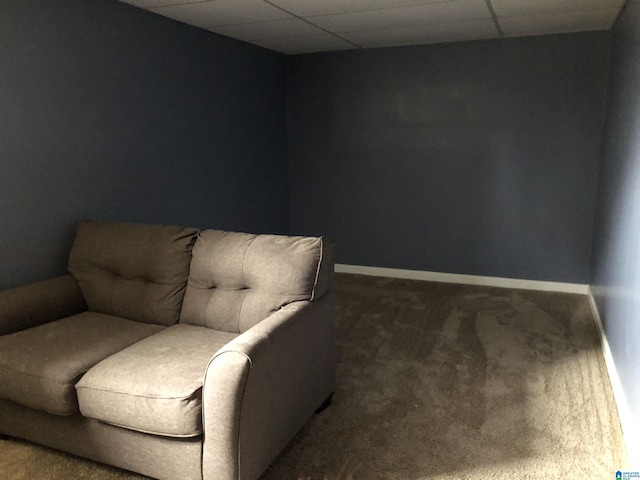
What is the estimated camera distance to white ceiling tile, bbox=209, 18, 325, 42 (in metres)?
3.73

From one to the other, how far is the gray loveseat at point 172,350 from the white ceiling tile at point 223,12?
4.78ft

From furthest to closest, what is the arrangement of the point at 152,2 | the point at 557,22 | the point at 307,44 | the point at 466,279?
the point at 466,279 < the point at 307,44 < the point at 557,22 < the point at 152,2

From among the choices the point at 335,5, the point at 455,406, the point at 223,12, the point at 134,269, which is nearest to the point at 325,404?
the point at 455,406

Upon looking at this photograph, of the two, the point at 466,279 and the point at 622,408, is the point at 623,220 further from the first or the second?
the point at 466,279

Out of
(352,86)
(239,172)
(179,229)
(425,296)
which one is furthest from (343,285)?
(179,229)

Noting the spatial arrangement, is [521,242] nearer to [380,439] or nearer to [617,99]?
[617,99]

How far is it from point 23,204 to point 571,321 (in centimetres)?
367

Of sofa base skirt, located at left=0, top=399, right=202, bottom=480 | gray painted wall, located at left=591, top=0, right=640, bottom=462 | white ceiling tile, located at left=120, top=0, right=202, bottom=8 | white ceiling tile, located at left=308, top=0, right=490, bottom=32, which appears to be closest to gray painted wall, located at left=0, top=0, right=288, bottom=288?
white ceiling tile, located at left=120, top=0, right=202, bottom=8

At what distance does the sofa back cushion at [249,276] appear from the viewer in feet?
7.82

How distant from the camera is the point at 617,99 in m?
3.46

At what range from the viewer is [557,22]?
381 centimetres

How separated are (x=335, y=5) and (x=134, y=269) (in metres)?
1.98

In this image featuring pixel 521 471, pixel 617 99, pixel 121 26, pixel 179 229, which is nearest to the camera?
pixel 521 471

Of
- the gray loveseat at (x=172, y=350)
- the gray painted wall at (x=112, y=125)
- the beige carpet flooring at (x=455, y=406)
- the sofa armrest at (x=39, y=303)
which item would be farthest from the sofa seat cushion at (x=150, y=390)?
the gray painted wall at (x=112, y=125)
